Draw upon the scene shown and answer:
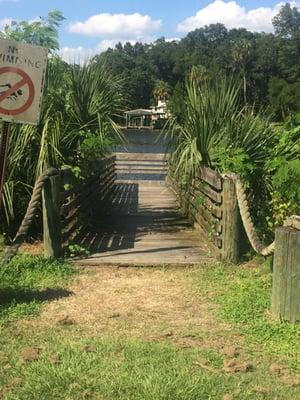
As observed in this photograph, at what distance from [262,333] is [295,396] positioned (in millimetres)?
1054

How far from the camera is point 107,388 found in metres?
3.37

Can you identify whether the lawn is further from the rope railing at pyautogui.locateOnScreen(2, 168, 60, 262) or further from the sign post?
the sign post

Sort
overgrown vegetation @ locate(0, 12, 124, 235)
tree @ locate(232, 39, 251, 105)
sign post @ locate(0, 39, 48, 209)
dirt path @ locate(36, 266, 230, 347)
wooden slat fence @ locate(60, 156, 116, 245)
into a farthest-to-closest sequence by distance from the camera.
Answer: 1. tree @ locate(232, 39, 251, 105)
2. overgrown vegetation @ locate(0, 12, 124, 235)
3. wooden slat fence @ locate(60, 156, 116, 245)
4. sign post @ locate(0, 39, 48, 209)
5. dirt path @ locate(36, 266, 230, 347)

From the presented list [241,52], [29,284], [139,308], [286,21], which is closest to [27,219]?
[29,284]

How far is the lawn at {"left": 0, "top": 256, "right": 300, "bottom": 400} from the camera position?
3.42m

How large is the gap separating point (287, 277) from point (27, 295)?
2329mm

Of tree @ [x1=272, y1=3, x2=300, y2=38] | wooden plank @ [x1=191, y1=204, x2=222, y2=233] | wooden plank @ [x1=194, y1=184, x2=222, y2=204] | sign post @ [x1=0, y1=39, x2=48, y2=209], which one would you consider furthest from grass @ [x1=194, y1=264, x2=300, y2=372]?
tree @ [x1=272, y1=3, x2=300, y2=38]

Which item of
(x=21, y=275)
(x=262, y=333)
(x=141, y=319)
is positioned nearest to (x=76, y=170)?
(x=21, y=275)

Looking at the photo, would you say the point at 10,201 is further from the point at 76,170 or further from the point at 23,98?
the point at 23,98

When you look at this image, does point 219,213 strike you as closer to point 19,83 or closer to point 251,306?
point 251,306

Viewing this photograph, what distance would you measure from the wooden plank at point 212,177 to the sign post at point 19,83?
8.41 ft

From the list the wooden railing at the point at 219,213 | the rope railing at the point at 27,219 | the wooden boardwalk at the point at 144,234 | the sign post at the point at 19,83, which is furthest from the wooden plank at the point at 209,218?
the sign post at the point at 19,83

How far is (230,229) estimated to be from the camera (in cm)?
664

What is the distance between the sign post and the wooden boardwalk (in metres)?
2.01
